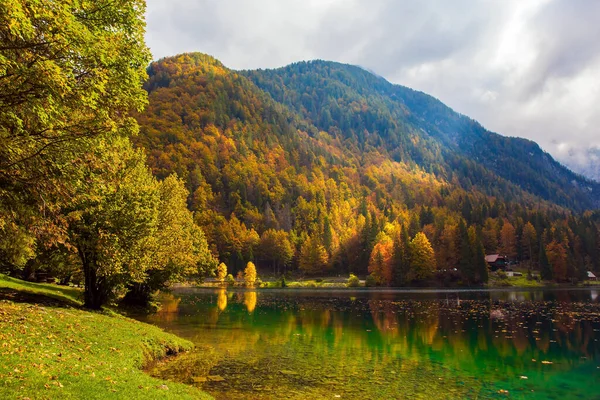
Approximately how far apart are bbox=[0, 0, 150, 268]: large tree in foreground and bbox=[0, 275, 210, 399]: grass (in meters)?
5.48

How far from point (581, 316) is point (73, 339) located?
55.4 meters

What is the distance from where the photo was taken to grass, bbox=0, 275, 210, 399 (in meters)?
12.7

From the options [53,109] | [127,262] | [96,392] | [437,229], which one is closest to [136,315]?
[127,262]

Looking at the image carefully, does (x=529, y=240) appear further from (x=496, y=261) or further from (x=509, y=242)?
(x=496, y=261)

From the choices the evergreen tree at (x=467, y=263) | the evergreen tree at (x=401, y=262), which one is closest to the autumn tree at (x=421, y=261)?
the evergreen tree at (x=401, y=262)

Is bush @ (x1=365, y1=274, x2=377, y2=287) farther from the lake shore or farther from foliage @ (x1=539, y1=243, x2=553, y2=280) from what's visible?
foliage @ (x1=539, y1=243, x2=553, y2=280)

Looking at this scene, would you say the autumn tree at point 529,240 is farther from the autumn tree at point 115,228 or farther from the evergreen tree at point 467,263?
the autumn tree at point 115,228

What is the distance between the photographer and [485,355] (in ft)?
92.8

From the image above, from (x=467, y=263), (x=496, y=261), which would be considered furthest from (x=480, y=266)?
(x=496, y=261)

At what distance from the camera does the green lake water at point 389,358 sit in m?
19.8

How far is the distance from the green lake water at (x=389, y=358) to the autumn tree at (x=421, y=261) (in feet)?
302

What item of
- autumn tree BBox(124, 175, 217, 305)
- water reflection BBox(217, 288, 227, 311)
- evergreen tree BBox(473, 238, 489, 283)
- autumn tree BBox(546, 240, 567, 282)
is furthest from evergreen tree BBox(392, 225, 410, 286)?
autumn tree BBox(124, 175, 217, 305)

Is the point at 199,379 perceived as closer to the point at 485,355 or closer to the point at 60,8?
the point at 60,8

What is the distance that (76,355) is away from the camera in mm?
17109
